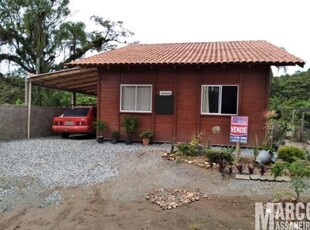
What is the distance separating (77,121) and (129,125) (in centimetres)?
290

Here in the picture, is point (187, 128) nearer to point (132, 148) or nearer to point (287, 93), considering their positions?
point (132, 148)

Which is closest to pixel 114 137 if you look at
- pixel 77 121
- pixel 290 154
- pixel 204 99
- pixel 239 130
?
pixel 77 121

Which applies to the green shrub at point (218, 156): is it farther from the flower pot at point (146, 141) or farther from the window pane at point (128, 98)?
the window pane at point (128, 98)

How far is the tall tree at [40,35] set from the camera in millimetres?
25250

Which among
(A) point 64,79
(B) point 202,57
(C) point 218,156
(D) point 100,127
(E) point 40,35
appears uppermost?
(E) point 40,35

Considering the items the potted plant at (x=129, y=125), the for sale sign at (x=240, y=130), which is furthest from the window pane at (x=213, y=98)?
the for sale sign at (x=240, y=130)

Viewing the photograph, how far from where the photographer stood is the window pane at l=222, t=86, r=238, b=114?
11.2 meters

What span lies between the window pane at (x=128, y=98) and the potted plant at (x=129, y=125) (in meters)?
0.57

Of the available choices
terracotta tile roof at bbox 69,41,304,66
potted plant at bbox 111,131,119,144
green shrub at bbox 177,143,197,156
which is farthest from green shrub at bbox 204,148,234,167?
potted plant at bbox 111,131,119,144

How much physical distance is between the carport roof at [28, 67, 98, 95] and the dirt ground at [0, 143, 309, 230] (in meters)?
7.45

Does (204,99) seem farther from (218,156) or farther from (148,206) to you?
(148,206)

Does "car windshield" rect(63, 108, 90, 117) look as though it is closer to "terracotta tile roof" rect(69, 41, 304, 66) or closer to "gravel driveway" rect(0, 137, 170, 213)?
"gravel driveway" rect(0, 137, 170, 213)

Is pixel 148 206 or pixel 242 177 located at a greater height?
pixel 242 177

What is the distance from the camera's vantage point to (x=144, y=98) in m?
12.3
